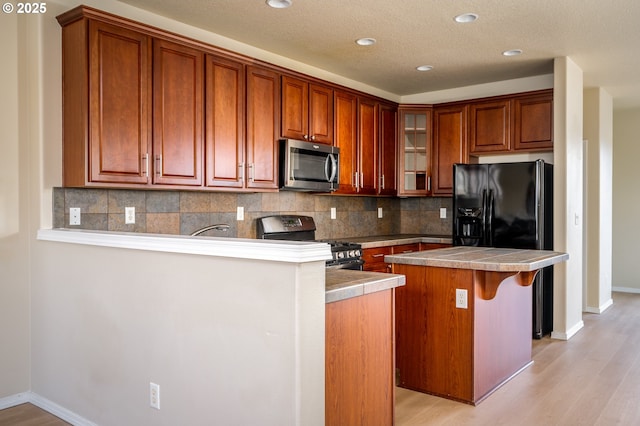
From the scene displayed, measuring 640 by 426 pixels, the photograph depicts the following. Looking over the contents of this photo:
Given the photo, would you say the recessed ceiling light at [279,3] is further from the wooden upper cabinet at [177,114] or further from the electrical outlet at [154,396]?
the electrical outlet at [154,396]

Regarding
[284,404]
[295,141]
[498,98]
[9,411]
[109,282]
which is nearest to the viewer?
[284,404]

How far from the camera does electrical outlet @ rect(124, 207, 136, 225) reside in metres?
3.36

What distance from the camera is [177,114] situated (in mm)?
3322

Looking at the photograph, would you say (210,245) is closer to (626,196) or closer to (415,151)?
(415,151)

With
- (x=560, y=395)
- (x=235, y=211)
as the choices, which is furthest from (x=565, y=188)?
(x=235, y=211)

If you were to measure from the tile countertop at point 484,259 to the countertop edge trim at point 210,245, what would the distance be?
1.38m

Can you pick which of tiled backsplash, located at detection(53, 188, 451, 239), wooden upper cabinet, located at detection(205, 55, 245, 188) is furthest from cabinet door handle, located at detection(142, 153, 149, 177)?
wooden upper cabinet, located at detection(205, 55, 245, 188)

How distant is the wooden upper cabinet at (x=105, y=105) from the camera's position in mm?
2846

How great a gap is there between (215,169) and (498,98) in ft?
10.2

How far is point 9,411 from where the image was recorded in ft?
9.74

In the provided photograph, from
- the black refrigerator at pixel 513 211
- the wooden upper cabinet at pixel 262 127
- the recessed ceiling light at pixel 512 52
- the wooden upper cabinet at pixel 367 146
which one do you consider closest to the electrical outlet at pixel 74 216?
the wooden upper cabinet at pixel 262 127

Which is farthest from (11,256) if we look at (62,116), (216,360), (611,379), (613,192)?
(613,192)

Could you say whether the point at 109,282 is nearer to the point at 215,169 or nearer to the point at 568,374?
the point at 215,169

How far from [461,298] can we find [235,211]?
6.36ft
